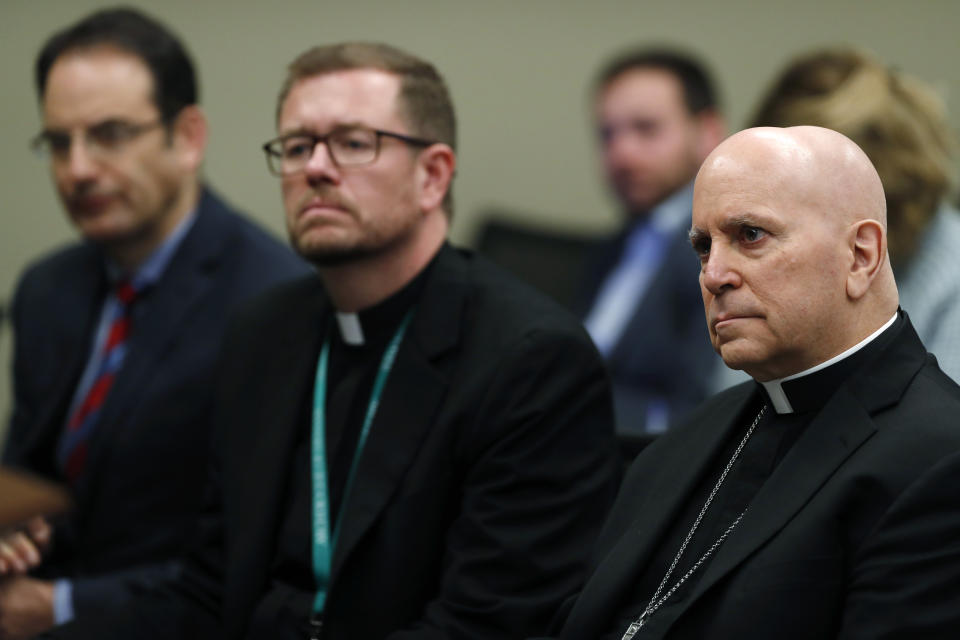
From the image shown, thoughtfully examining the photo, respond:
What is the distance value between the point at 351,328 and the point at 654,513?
85 centimetres

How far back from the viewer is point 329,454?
2389 mm

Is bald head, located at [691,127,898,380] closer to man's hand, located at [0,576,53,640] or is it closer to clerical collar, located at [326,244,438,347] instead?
clerical collar, located at [326,244,438,347]

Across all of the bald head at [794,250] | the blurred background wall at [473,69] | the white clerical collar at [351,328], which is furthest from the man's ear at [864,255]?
the blurred background wall at [473,69]

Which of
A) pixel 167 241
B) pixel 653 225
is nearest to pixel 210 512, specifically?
pixel 167 241

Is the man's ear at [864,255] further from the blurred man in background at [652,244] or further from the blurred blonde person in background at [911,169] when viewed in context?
the blurred man in background at [652,244]

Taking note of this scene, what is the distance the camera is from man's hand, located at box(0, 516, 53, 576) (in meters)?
2.56

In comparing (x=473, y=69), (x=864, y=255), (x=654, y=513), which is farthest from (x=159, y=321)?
(x=473, y=69)

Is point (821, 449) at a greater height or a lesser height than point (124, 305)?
greater

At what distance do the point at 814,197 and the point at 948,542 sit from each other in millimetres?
426

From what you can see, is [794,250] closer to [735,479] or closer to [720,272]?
[720,272]

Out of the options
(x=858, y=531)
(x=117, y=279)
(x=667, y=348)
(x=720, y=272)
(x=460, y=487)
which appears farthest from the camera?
(x=667, y=348)

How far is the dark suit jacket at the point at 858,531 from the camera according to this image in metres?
1.45

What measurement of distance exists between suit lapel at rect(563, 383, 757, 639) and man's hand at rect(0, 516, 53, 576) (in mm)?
1222

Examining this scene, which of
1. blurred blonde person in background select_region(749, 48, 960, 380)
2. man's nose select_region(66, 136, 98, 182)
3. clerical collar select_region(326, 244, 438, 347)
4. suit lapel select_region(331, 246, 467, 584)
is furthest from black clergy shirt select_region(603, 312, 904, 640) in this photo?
man's nose select_region(66, 136, 98, 182)
